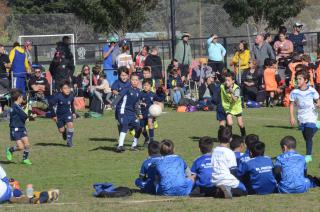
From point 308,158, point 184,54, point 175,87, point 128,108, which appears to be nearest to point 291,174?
point 308,158

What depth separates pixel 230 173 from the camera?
11.5 metres

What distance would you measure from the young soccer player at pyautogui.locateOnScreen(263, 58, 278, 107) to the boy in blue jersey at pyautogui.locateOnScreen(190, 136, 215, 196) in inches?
524

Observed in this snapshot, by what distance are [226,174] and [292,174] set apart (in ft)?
3.33

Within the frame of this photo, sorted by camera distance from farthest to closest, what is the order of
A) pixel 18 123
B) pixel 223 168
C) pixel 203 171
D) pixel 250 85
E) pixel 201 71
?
pixel 201 71
pixel 250 85
pixel 18 123
pixel 203 171
pixel 223 168

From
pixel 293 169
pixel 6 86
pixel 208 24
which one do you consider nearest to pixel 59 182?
pixel 293 169

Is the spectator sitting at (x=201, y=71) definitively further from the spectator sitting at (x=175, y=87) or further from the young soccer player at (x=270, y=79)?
the young soccer player at (x=270, y=79)

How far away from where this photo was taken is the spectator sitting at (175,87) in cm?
2555

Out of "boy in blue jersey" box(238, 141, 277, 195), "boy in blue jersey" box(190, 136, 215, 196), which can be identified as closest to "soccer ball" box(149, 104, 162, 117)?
"boy in blue jersey" box(190, 136, 215, 196)

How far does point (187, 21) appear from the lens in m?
44.6

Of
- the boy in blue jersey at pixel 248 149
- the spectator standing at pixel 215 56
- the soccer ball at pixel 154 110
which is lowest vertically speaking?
the boy in blue jersey at pixel 248 149

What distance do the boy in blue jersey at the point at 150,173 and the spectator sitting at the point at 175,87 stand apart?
13.1m

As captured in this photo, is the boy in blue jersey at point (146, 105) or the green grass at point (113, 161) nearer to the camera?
the green grass at point (113, 161)

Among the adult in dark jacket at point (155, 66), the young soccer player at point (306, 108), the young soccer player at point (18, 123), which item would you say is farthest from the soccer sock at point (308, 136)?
the adult in dark jacket at point (155, 66)

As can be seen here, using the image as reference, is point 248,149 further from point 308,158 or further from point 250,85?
point 250,85
